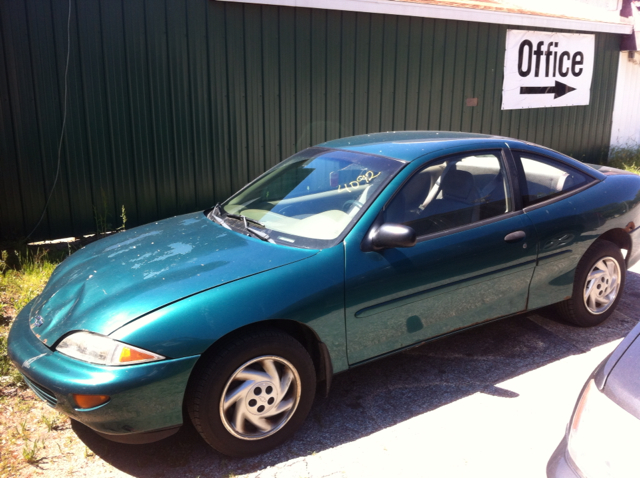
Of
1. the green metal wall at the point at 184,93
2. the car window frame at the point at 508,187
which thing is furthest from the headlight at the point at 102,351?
the green metal wall at the point at 184,93

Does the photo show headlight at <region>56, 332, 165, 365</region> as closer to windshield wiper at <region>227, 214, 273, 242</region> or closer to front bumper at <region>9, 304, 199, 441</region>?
front bumper at <region>9, 304, 199, 441</region>

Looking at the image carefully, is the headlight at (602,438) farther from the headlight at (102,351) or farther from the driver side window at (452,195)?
the headlight at (102,351)

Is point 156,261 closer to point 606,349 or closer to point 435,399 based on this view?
point 435,399

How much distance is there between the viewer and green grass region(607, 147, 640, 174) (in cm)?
1116

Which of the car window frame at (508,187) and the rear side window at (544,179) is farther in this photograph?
the rear side window at (544,179)

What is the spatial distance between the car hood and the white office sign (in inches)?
303

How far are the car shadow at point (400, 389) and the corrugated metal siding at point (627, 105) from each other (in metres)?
7.90

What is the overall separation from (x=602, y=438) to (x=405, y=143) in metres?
2.43

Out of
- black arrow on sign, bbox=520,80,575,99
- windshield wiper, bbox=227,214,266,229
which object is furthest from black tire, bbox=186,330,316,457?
black arrow on sign, bbox=520,80,575,99

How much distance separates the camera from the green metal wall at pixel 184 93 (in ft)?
20.5

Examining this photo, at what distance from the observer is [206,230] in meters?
3.71

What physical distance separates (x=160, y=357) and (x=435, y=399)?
1791mm

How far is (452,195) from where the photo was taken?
3.77 metres

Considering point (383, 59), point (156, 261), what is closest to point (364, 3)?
point (383, 59)
